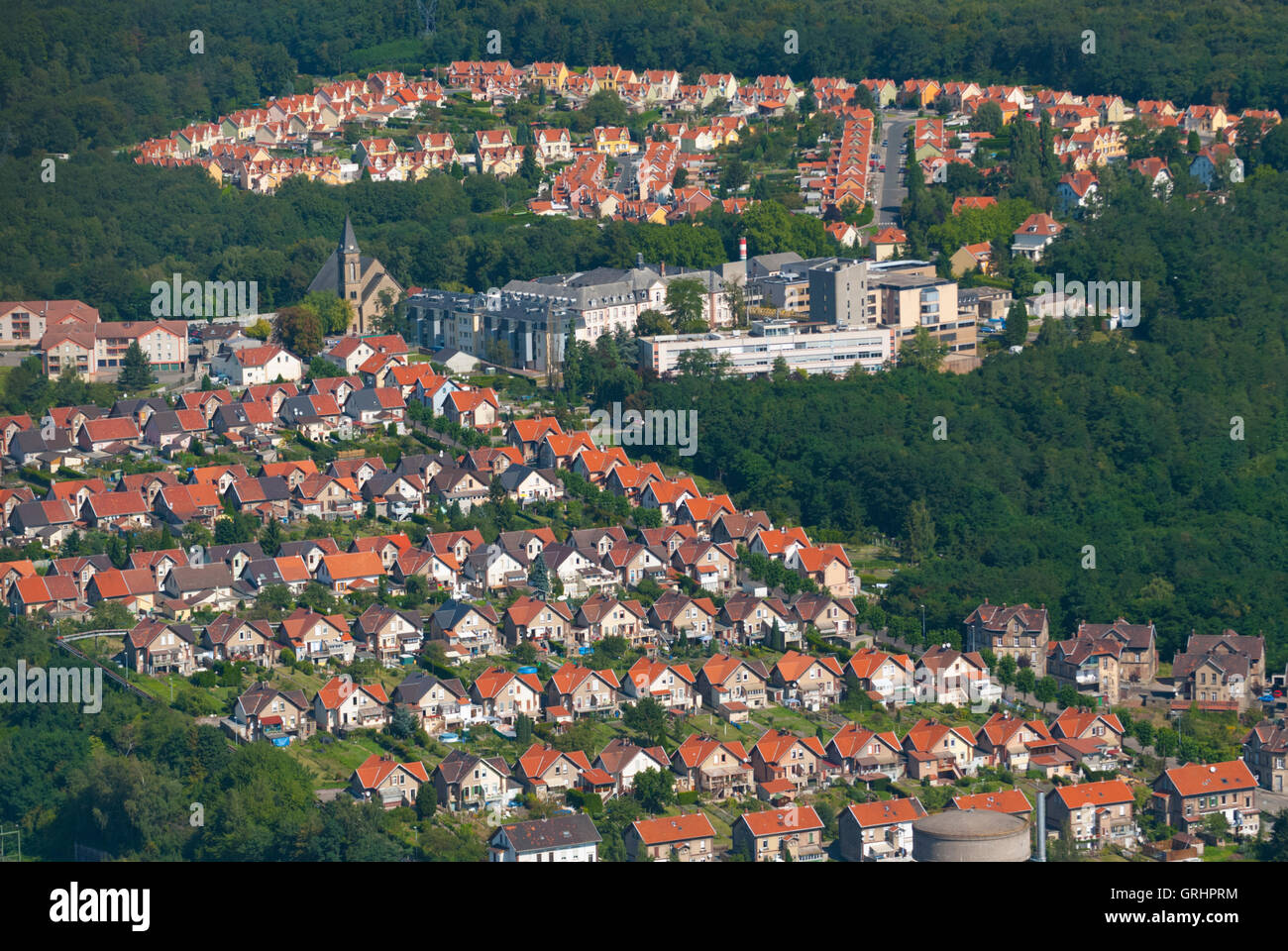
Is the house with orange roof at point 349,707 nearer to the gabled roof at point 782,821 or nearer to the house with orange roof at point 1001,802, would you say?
the gabled roof at point 782,821

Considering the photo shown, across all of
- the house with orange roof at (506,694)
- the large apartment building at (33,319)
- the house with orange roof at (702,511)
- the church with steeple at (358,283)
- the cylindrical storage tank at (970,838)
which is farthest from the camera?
the church with steeple at (358,283)

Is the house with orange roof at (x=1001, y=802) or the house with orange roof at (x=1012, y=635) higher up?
the house with orange roof at (x=1012, y=635)

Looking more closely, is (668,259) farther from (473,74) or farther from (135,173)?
(473,74)

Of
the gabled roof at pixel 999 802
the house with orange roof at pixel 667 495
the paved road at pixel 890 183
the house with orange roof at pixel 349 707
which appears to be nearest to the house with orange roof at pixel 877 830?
the gabled roof at pixel 999 802

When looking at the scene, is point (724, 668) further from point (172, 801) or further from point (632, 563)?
point (172, 801)

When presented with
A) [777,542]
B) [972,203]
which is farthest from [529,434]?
[972,203]
